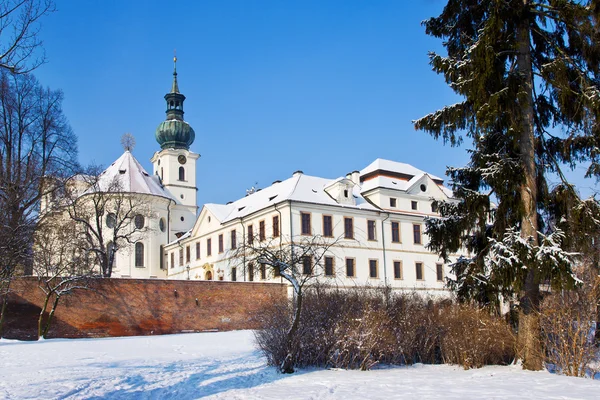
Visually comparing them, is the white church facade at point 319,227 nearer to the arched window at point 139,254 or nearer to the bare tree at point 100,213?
the arched window at point 139,254

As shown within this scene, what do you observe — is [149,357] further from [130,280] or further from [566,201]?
[130,280]

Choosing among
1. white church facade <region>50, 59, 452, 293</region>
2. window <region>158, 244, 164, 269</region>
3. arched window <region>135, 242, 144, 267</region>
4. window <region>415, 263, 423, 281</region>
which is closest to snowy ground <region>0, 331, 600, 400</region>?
white church facade <region>50, 59, 452, 293</region>

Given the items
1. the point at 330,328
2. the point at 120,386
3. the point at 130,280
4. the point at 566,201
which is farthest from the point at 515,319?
the point at 130,280

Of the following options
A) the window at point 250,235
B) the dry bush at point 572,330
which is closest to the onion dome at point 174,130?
the window at point 250,235

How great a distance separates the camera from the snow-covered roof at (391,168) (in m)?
42.5

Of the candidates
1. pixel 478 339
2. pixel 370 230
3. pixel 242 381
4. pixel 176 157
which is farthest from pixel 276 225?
pixel 242 381

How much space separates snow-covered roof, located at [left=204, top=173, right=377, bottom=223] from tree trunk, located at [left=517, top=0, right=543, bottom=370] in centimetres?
2335

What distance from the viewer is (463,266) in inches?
564

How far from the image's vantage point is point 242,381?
1169cm

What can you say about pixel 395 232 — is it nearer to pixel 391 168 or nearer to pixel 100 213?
pixel 391 168

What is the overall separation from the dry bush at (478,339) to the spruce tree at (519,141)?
44 cm

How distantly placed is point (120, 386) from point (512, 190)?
340 inches

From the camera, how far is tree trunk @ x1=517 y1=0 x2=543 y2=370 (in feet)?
40.8

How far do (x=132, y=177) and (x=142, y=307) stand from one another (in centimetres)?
2182
